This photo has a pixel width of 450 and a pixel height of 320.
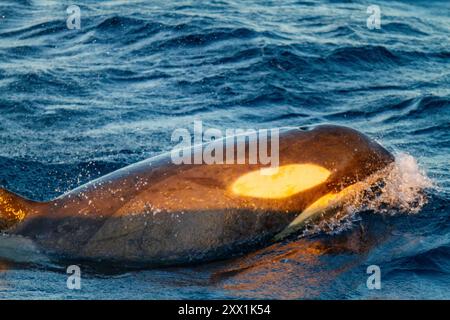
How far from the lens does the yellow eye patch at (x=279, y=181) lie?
9.22 m

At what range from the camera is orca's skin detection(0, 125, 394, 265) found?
898cm

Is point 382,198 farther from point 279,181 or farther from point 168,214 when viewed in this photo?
point 168,214

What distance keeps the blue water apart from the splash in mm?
83

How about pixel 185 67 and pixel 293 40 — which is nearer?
pixel 185 67

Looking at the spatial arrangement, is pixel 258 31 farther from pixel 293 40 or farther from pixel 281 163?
pixel 281 163

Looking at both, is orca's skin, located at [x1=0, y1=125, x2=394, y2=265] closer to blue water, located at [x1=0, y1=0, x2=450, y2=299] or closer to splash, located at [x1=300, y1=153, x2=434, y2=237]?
blue water, located at [x1=0, y1=0, x2=450, y2=299]

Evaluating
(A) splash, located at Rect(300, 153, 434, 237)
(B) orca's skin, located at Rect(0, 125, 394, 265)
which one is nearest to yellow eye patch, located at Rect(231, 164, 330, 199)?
(B) orca's skin, located at Rect(0, 125, 394, 265)

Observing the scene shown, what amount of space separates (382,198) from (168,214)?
2886 millimetres

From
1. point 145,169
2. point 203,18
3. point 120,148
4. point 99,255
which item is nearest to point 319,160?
point 145,169

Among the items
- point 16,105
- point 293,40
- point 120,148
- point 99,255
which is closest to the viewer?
point 99,255

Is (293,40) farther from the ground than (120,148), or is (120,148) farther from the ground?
(293,40)

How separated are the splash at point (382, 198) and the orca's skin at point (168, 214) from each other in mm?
371

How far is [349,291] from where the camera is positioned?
8414 millimetres
